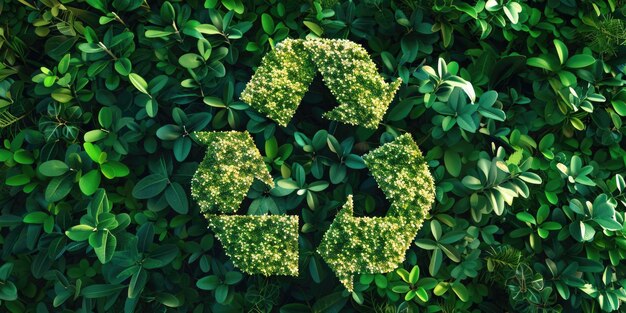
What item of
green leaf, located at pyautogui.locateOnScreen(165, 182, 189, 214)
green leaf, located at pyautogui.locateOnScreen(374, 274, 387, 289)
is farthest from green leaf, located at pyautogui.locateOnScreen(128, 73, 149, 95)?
green leaf, located at pyautogui.locateOnScreen(374, 274, 387, 289)

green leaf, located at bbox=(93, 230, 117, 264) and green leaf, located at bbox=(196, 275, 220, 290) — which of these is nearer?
green leaf, located at bbox=(93, 230, 117, 264)

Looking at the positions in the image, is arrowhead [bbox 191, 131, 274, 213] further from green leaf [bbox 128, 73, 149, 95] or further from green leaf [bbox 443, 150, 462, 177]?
green leaf [bbox 443, 150, 462, 177]

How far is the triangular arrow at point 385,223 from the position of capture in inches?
84.6

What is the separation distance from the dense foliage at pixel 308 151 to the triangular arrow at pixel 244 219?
0.06m

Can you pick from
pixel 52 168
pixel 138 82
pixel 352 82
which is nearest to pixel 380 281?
pixel 352 82

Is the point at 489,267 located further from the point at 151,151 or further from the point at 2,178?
the point at 2,178

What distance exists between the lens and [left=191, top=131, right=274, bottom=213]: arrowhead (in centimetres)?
216

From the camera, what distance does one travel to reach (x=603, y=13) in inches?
95.4

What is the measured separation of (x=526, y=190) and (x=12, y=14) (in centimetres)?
204

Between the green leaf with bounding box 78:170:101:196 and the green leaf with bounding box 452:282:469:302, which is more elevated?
the green leaf with bounding box 78:170:101:196

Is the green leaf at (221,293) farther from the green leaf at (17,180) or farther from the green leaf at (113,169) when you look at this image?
the green leaf at (17,180)

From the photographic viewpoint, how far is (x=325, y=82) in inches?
87.3

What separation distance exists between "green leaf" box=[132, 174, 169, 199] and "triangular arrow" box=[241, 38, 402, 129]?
1.41ft

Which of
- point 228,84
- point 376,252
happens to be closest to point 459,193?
point 376,252
